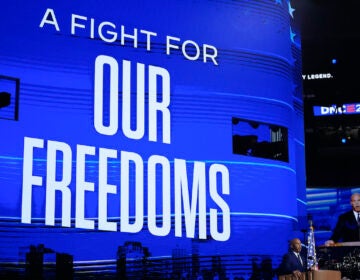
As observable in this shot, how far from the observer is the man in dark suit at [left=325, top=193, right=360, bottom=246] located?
765 cm

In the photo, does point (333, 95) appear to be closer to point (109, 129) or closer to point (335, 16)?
point (335, 16)

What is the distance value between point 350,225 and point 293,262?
333 cm

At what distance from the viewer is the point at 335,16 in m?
8.41

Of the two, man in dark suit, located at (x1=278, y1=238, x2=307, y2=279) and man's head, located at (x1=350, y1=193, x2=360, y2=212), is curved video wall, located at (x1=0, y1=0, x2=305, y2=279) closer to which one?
man in dark suit, located at (x1=278, y1=238, x2=307, y2=279)

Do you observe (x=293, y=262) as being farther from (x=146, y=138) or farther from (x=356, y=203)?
(x=356, y=203)

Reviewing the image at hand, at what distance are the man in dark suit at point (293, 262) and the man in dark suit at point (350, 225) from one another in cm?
179

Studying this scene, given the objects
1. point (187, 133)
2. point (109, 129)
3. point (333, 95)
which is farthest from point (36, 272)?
point (333, 95)

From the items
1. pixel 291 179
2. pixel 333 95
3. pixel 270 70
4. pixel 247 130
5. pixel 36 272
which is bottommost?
pixel 36 272

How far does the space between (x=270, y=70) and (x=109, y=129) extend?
2134 mm

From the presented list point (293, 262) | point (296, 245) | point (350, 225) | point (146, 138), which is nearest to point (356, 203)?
point (350, 225)

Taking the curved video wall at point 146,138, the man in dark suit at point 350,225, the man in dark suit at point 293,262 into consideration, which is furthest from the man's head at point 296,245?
the man in dark suit at point 350,225

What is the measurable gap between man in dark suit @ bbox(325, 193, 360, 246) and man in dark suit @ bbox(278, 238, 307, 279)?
1.79 metres

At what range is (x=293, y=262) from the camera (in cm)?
594

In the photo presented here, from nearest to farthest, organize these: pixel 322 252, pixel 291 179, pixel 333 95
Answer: pixel 322 252
pixel 291 179
pixel 333 95
